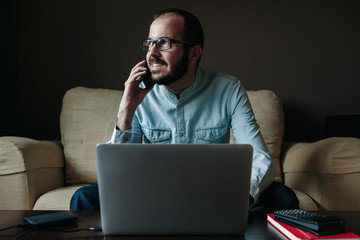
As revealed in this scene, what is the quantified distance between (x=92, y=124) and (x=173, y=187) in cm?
139

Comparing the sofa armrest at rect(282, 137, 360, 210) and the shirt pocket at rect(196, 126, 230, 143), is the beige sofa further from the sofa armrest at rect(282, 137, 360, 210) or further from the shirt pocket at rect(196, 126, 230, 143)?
the shirt pocket at rect(196, 126, 230, 143)

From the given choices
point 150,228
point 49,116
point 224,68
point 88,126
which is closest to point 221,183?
point 150,228

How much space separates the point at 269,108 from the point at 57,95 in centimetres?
144

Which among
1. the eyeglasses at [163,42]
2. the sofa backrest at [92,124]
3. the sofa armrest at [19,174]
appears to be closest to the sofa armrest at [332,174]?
the sofa backrest at [92,124]

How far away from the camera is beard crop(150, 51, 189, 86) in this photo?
144cm

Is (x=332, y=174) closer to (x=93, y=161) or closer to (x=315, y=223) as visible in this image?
(x=315, y=223)

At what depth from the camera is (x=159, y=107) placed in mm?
1538

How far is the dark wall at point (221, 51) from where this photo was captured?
245cm

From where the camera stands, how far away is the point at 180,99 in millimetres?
1527

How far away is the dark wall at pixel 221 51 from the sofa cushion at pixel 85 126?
40cm

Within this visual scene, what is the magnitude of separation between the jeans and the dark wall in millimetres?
1267

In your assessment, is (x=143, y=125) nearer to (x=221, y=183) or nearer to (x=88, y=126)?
(x=88, y=126)

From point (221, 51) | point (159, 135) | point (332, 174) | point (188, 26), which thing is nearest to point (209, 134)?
point (159, 135)

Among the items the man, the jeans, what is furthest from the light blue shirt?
the jeans
